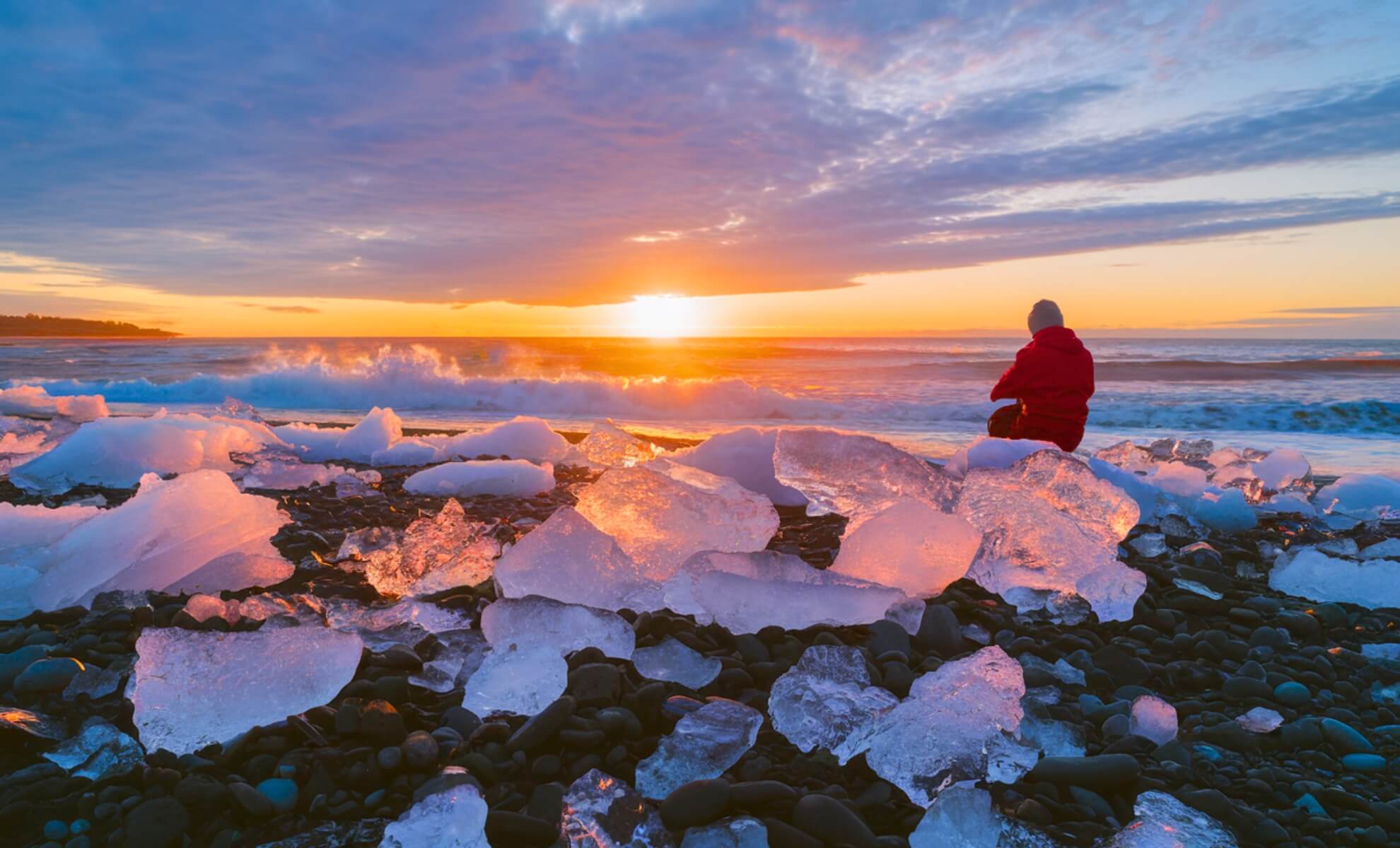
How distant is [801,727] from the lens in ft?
5.70

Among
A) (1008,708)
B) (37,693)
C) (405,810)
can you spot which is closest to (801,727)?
(1008,708)

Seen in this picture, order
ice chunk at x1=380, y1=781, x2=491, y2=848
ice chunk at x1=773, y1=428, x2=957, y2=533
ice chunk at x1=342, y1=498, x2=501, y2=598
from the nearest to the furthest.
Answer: ice chunk at x1=380, y1=781, x2=491, y2=848, ice chunk at x1=342, y1=498, x2=501, y2=598, ice chunk at x1=773, y1=428, x2=957, y2=533

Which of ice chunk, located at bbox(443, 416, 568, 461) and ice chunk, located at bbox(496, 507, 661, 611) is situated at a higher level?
ice chunk, located at bbox(496, 507, 661, 611)

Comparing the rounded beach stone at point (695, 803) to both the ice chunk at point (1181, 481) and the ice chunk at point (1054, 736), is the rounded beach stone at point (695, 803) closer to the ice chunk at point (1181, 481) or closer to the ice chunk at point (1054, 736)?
the ice chunk at point (1054, 736)

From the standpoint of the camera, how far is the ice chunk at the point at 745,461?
409cm

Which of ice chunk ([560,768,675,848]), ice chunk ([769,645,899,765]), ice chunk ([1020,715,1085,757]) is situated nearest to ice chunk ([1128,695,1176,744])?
ice chunk ([1020,715,1085,757])

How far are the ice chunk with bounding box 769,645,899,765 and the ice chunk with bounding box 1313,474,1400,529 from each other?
3.68m

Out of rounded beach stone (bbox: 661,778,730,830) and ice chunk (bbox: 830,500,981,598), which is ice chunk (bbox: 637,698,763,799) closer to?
rounded beach stone (bbox: 661,778,730,830)

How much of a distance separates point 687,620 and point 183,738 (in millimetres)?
1238

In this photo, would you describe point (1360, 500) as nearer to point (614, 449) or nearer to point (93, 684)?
point (614, 449)

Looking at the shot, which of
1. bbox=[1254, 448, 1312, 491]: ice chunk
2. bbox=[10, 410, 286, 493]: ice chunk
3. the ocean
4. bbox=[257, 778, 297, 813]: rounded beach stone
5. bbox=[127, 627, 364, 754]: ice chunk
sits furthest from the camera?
the ocean

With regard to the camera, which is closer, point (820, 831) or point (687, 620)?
point (820, 831)

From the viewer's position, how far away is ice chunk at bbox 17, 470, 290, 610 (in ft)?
7.83

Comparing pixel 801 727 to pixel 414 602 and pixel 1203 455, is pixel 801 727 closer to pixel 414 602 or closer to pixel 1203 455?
pixel 414 602
